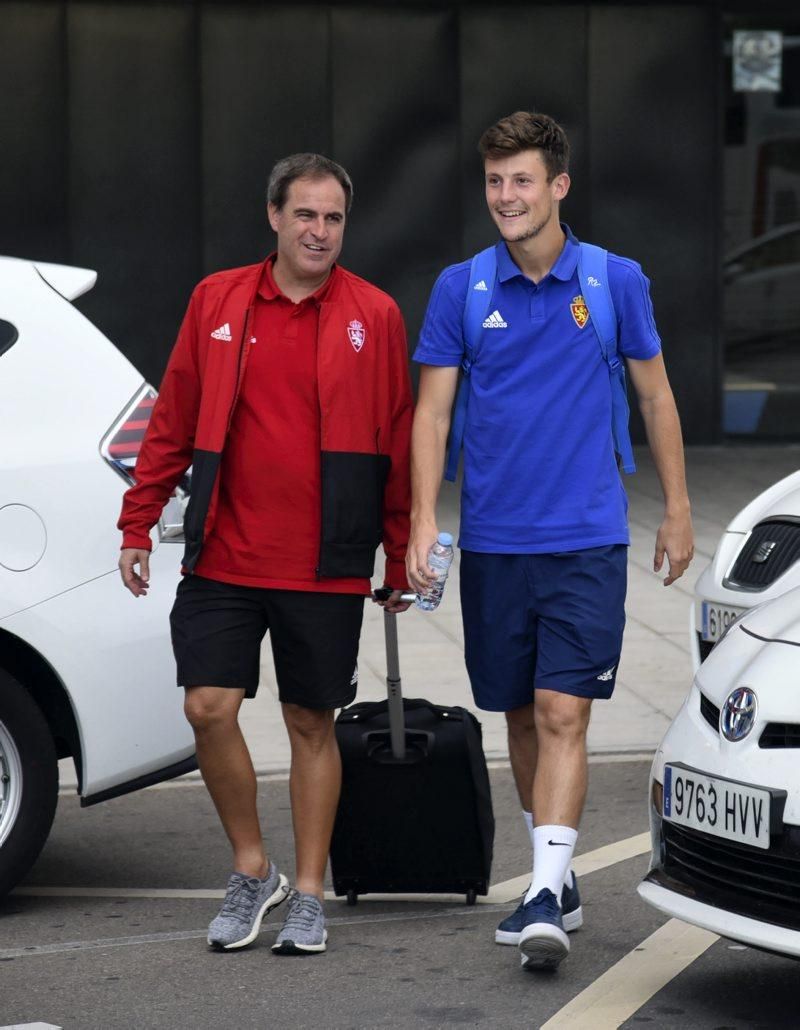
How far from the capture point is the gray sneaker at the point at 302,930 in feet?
15.6

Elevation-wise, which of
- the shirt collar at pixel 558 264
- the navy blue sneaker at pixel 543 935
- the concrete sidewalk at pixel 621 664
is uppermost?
the shirt collar at pixel 558 264

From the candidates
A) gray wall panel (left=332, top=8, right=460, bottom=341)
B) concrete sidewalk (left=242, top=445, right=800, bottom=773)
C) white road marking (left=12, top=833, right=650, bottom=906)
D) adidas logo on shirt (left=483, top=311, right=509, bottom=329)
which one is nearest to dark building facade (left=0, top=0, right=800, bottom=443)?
gray wall panel (left=332, top=8, right=460, bottom=341)

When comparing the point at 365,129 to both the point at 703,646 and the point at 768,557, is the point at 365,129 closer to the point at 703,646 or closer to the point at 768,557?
the point at 703,646

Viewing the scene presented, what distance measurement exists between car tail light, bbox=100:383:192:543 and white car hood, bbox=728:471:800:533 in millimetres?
1795

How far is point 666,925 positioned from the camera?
16.3 feet

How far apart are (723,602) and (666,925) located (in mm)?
1260

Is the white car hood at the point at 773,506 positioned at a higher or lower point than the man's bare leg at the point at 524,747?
higher

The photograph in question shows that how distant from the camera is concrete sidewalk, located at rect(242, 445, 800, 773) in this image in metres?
7.26

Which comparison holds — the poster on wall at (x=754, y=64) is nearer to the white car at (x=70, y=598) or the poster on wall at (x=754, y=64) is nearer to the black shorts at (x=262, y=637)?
the white car at (x=70, y=598)

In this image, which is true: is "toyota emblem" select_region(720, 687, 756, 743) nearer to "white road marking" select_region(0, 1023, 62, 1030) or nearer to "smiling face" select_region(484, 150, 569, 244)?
"smiling face" select_region(484, 150, 569, 244)

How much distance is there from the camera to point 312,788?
4.93 m

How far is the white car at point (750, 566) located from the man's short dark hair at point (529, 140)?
146 centimetres

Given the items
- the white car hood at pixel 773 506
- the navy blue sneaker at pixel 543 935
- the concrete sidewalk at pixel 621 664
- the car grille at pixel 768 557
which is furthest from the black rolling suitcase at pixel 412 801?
the concrete sidewalk at pixel 621 664

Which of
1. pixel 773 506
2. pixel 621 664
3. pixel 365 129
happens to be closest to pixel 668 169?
pixel 365 129
